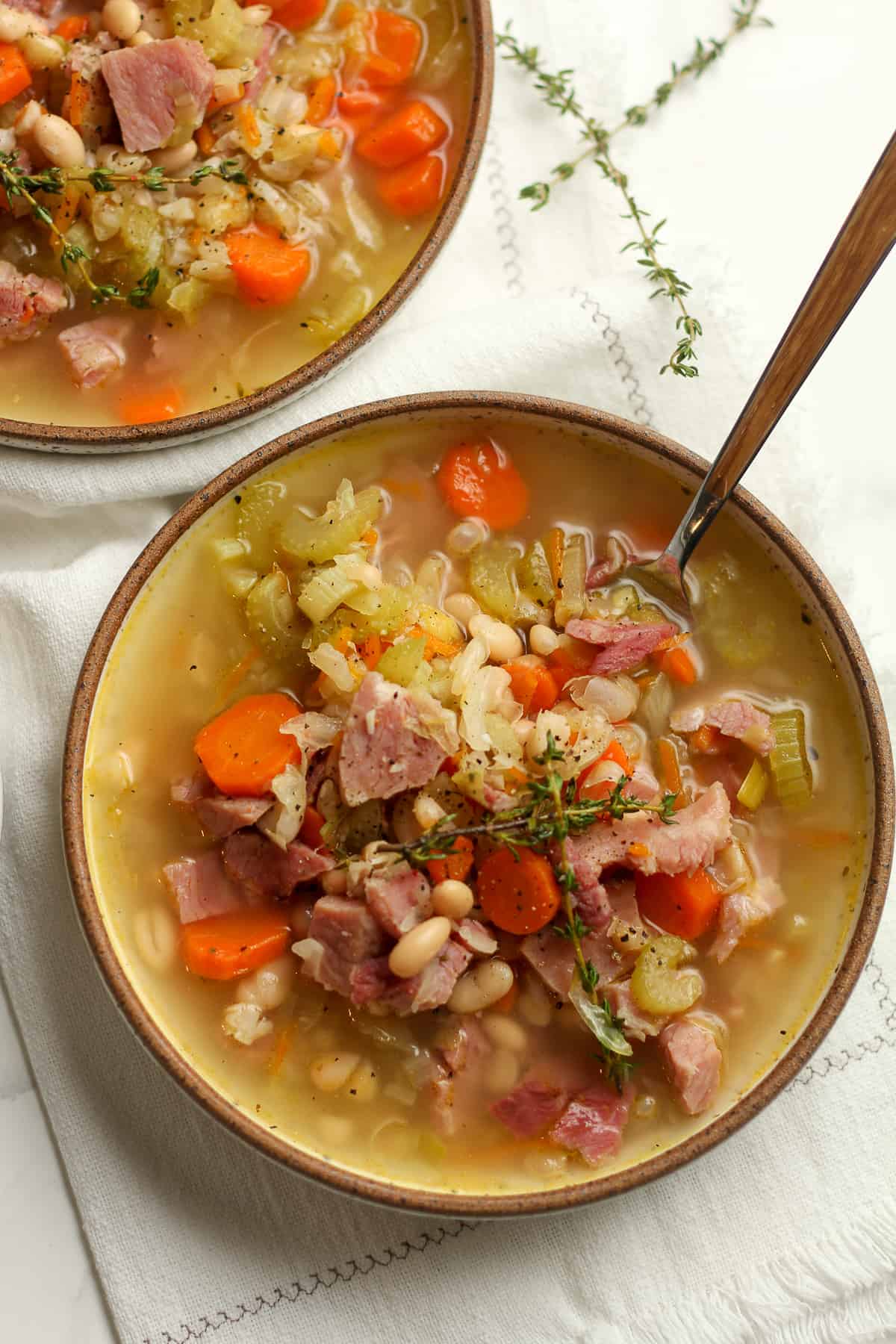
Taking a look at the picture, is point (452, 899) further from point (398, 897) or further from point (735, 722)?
point (735, 722)

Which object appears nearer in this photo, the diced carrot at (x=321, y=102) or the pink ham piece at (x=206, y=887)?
the pink ham piece at (x=206, y=887)

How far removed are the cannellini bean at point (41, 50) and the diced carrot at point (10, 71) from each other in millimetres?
22

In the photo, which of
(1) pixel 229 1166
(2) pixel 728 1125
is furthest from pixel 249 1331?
(2) pixel 728 1125

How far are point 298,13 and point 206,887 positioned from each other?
92.8 inches

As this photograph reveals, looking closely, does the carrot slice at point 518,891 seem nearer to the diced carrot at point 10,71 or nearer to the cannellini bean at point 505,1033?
the cannellini bean at point 505,1033

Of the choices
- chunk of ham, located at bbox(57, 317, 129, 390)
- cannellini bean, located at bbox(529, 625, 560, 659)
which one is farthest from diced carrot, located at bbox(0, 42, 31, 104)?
cannellini bean, located at bbox(529, 625, 560, 659)

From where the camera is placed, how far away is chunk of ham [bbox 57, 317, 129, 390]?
335 cm

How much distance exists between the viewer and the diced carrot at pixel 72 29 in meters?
3.40

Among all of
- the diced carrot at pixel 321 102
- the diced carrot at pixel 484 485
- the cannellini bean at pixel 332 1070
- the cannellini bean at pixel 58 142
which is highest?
the diced carrot at pixel 321 102

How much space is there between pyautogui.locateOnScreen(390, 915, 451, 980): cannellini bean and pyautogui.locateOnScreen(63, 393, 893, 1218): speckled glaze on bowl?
47 cm

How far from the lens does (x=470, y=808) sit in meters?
2.91

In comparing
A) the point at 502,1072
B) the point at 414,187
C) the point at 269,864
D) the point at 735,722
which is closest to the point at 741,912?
the point at 735,722

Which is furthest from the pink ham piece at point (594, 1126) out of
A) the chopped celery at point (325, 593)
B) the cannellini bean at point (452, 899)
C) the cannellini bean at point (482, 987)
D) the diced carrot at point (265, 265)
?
the diced carrot at point (265, 265)

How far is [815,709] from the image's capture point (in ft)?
10.2
